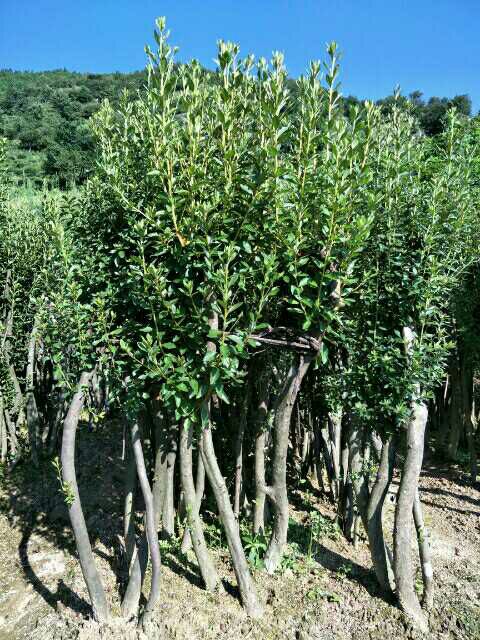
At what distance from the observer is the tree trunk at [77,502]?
12.8ft

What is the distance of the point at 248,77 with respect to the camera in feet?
12.4

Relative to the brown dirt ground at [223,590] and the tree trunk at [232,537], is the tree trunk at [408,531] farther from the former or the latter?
the tree trunk at [232,537]

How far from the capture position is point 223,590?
4520 mm

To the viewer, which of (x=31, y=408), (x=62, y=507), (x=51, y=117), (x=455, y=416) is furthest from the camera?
(x=51, y=117)

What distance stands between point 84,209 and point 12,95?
6286cm

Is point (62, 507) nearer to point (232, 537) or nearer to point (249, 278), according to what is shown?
point (232, 537)

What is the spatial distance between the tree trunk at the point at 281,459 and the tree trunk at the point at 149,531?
1212 mm

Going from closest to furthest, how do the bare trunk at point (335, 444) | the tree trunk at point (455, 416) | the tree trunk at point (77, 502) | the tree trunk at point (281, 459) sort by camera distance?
the tree trunk at point (77, 502) → the tree trunk at point (281, 459) → the bare trunk at point (335, 444) → the tree trunk at point (455, 416)

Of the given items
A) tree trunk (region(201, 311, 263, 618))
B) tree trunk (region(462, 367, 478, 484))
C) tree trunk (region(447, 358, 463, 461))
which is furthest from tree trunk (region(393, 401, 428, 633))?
tree trunk (region(447, 358, 463, 461))

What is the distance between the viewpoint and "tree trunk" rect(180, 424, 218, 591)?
4.41m

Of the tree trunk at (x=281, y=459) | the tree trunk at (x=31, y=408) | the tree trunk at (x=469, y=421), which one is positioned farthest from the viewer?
the tree trunk at (x=469, y=421)

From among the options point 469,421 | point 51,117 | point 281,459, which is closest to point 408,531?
point 281,459

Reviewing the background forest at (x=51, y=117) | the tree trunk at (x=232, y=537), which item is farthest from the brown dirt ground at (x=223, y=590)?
the background forest at (x=51, y=117)

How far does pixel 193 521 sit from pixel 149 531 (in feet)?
1.86
